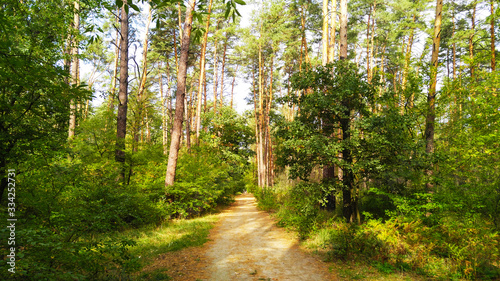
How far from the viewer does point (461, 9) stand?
19578mm

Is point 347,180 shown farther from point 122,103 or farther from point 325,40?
point 122,103

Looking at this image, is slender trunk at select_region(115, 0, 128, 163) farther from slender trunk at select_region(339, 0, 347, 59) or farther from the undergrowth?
slender trunk at select_region(339, 0, 347, 59)

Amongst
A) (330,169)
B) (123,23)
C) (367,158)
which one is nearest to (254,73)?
(123,23)

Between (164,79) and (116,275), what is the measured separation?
1067 inches

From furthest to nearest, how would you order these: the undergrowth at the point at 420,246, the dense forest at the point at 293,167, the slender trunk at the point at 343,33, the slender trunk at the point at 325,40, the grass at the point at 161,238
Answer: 1. the slender trunk at the point at 325,40
2. the slender trunk at the point at 343,33
3. the grass at the point at 161,238
4. the undergrowth at the point at 420,246
5. the dense forest at the point at 293,167

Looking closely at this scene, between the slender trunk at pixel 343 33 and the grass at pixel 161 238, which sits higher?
the slender trunk at pixel 343 33

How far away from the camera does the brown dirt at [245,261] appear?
15.7 feet

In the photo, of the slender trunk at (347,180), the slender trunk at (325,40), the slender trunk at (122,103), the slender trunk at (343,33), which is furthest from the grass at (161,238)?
the slender trunk at (325,40)

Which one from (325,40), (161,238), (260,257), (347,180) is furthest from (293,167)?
(325,40)

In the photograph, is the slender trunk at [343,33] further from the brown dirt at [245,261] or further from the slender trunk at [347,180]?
the brown dirt at [245,261]

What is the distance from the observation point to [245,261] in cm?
559

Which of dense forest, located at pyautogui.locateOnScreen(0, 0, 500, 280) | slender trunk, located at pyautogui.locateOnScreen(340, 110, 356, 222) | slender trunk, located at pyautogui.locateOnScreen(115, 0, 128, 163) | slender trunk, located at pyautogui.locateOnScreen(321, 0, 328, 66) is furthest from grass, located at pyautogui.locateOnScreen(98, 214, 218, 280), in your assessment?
slender trunk, located at pyautogui.locateOnScreen(321, 0, 328, 66)

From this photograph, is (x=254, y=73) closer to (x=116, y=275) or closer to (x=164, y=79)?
(x=164, y=79)

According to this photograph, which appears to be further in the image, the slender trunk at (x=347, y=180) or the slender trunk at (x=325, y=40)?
the slender trunk at (x=325, y=40)
